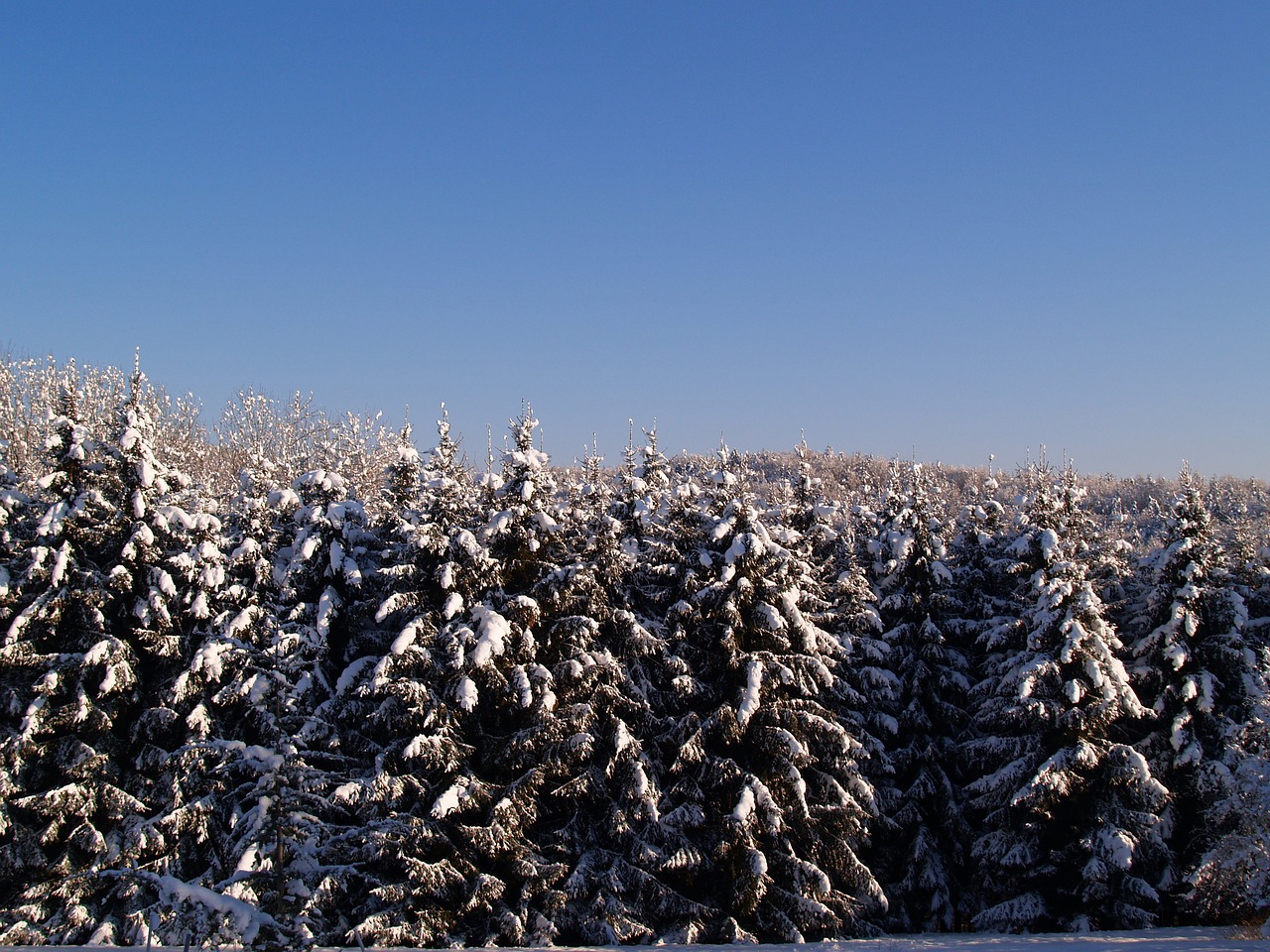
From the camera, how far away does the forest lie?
58.7 ft

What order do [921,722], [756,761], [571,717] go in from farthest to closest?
[921,722] → [756,761] → [571,717]

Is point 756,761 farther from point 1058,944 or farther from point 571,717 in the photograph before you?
point 1058,944

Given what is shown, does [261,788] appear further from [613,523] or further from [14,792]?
[613,523]

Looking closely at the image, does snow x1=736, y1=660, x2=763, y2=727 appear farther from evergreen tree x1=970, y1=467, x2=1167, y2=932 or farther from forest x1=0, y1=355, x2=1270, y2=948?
evergreen tree x1=970, y1=467, x2=1167, y2=932

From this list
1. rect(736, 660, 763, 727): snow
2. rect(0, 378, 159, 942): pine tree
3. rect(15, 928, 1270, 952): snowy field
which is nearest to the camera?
rect(15, 928, 1270, 952): snowy field

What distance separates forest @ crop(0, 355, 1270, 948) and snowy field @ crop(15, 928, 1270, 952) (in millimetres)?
1314

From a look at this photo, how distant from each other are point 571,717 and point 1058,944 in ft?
34.1

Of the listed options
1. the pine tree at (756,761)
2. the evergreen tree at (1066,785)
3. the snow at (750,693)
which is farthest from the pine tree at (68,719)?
the evergreen tree at (1066,785)

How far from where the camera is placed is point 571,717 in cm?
1877

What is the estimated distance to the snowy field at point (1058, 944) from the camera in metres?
15.0

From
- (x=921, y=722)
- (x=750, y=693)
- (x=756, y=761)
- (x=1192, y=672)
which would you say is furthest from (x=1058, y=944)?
(x=1192, y=672)

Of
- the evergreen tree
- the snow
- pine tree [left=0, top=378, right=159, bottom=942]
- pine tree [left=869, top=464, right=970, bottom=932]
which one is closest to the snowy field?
the evergreen tree

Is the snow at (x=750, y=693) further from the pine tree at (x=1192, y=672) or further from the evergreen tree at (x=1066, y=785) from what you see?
the pine tree at (x=1192, y=672)

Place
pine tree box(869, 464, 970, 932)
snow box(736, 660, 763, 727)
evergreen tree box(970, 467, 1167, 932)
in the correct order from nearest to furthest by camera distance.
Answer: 1. snow box(736, 660, 763, 727)
2. evergreen tree box(970, 467, 1167, 932)
3. pine tree box(869, 464, 970, 932)
